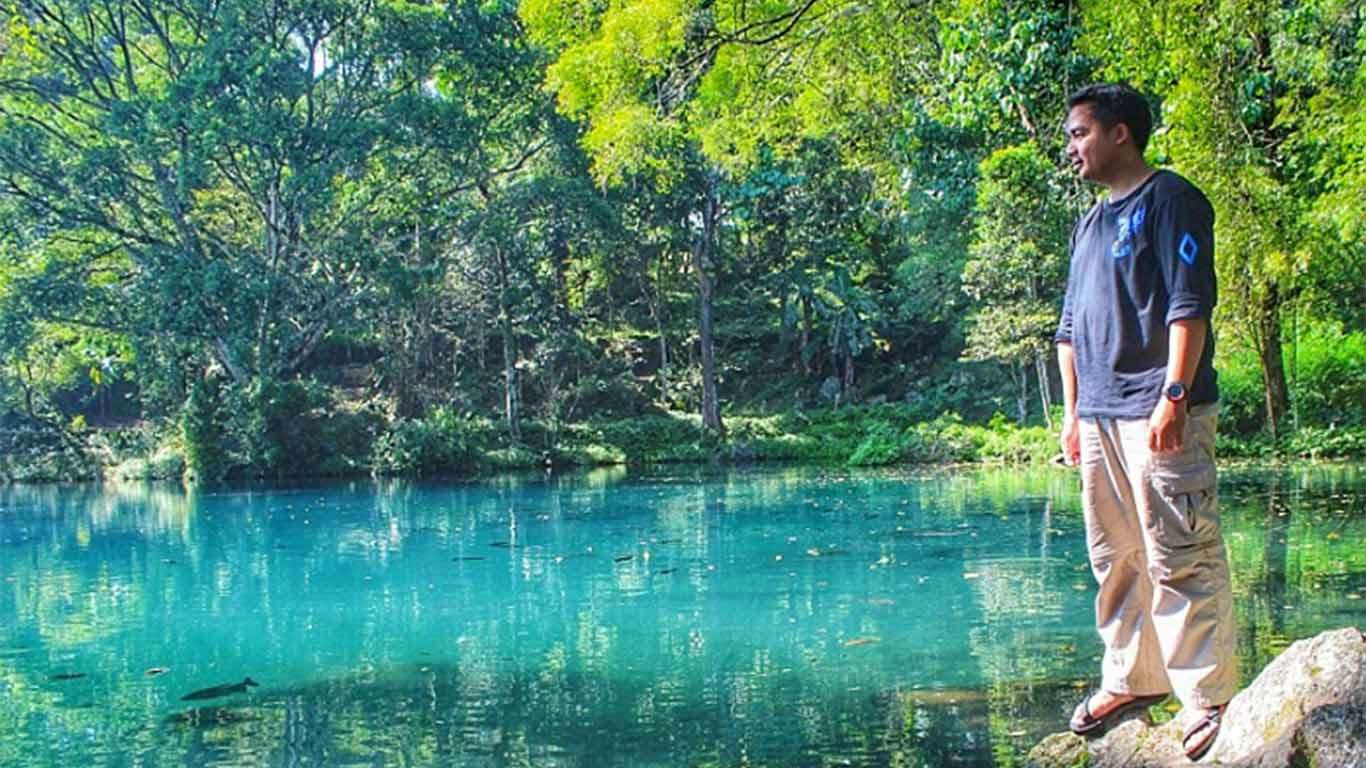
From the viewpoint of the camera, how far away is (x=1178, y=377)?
2.90m

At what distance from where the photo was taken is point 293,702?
19.1ft

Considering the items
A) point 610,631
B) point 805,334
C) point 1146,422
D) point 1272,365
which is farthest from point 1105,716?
point 805,334

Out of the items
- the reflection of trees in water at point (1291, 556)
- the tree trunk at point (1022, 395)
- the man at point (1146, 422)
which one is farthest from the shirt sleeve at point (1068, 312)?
the tree trunk at point (1022, 395)

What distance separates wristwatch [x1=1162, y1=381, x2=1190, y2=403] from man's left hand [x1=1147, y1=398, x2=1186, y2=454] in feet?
0.03

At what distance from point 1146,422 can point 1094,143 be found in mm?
730

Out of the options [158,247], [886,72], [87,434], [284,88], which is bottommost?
[87,434]

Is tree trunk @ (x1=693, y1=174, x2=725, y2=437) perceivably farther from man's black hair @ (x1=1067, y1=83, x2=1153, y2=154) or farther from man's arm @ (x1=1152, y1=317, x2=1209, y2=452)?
man's arm @ (x1=1152, y1=317, x2=1209, y2=452)

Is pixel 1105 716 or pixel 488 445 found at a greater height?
pixel 488 445

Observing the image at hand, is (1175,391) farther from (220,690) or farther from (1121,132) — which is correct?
(220,690)

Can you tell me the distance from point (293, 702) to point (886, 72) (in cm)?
545

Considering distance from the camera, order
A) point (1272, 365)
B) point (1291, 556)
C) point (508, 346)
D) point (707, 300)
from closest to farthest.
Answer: point (1291, 556), point (1272, 365), point (508, 346), point (707, 300)

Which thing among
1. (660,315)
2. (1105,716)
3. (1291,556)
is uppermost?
(660,315)

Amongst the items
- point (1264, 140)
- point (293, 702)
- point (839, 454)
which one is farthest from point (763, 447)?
point (293, 702)

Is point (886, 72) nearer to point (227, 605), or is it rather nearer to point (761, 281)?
point (227, 605)
